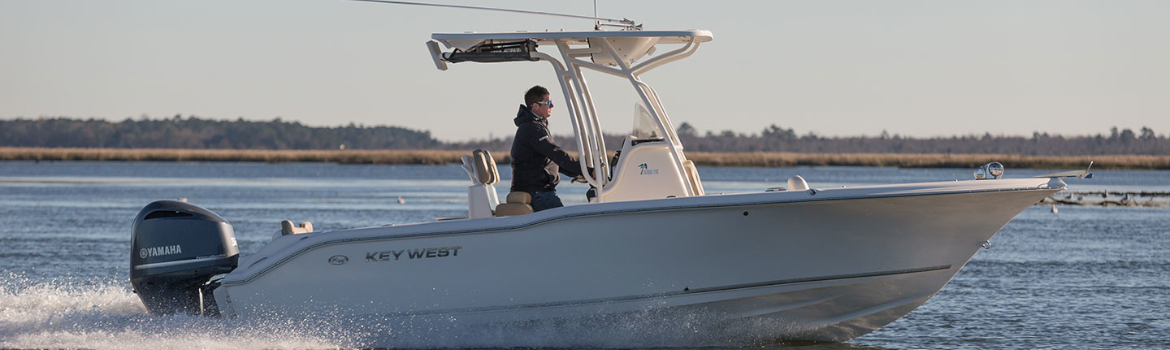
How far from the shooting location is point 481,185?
814cm

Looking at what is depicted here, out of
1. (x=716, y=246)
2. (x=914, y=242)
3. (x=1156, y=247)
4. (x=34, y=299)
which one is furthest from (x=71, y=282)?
(x=1156, y=247)

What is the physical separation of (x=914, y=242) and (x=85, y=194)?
104 ft

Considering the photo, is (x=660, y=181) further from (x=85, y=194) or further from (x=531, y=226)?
(x=85, y=194)

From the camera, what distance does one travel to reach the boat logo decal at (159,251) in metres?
8.16

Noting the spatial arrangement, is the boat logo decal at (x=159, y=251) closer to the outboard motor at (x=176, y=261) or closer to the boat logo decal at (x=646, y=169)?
the outboard motor at (x=176, y=261)

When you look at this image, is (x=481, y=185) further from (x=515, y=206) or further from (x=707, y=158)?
(x=707, y=158)

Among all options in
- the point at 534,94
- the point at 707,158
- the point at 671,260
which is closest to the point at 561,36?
the point at 534,94

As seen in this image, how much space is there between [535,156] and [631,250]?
3.24 feet

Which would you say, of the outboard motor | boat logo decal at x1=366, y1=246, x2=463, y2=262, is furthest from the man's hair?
the outboard motor

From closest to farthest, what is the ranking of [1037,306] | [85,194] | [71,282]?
1. [1037,306]
2. [71,282]
3. [85,194]

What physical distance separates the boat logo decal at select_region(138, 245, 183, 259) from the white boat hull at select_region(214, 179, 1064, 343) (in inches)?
20.7

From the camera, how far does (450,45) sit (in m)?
7.82

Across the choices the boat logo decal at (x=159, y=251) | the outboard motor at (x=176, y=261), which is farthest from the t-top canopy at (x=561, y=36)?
the boat logo decal at (x=159, y=251)

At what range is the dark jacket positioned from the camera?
25.9 feet
